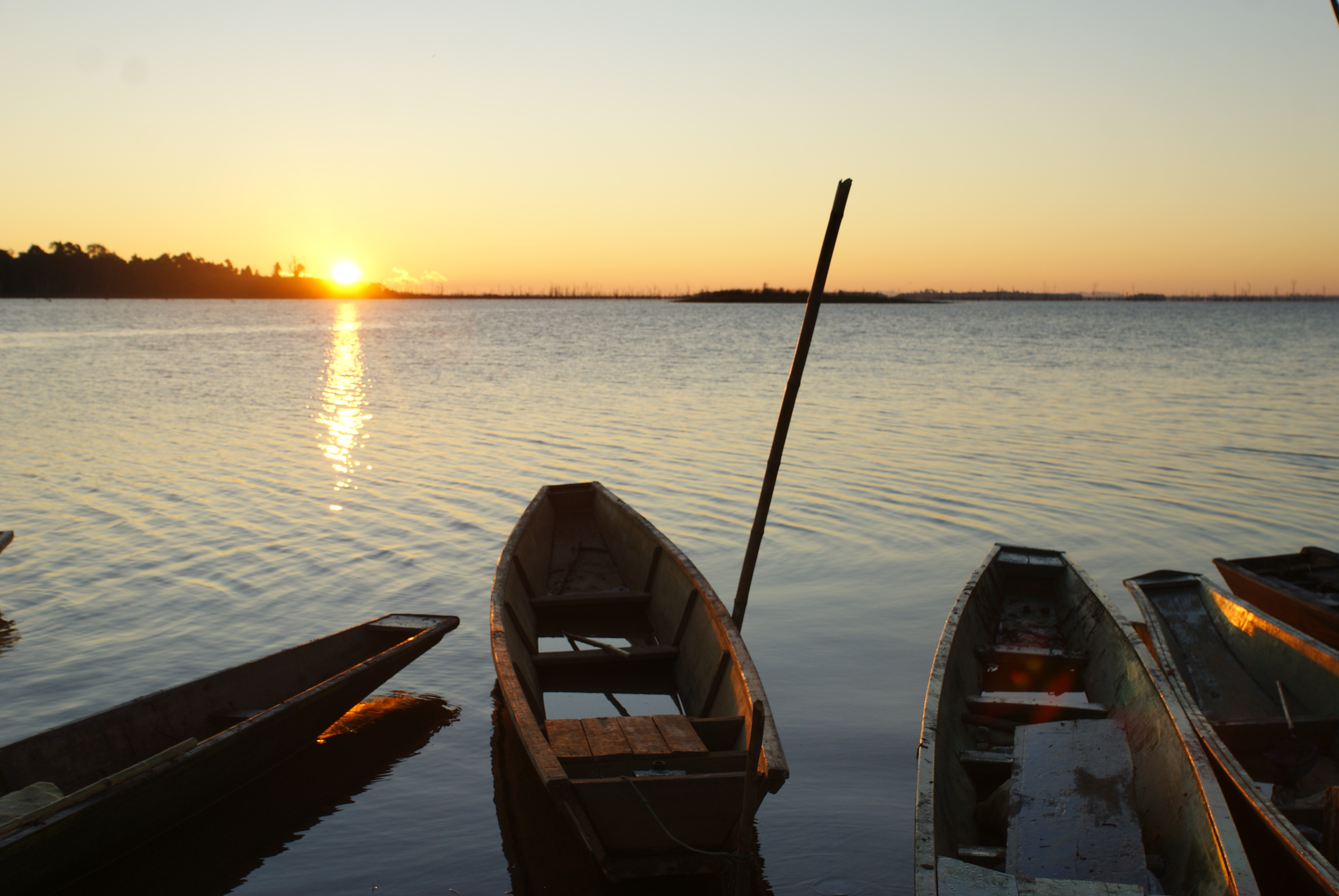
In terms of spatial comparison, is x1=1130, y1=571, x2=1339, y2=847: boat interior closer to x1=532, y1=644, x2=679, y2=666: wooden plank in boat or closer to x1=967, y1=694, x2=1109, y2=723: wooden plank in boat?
x1=967, y1=694, x2=1109, y2=723: wooden plank in boat

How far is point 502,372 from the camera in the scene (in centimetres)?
4072

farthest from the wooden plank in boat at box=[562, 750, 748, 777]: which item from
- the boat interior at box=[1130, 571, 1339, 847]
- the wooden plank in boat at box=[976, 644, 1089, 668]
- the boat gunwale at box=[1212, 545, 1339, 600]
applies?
the boat gunwale at box=[1212, 545, 1339, 600]

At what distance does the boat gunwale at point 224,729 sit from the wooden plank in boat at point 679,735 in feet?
8.16

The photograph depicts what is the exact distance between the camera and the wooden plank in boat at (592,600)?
844 centimetres

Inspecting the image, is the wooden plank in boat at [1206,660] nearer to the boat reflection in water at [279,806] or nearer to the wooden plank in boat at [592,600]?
the wooden plank in boat at [592,600]

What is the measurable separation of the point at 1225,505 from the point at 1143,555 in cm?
381

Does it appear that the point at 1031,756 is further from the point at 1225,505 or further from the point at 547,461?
the point at 547,461

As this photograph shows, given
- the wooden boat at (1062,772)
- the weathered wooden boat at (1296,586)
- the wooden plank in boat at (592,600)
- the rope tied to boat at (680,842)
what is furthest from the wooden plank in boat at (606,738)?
the weathered wooden boat at (1296,586)

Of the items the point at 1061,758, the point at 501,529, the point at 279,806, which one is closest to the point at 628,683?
the point at 279,806

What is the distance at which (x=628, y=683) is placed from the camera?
7.25 meters

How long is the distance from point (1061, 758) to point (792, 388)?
3.48m

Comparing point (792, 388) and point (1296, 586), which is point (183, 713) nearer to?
point (792, 388)

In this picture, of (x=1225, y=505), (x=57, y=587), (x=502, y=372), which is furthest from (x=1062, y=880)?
(x=502, y=372)

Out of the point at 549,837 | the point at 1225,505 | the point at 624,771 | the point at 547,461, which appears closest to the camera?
the point at 624,771
